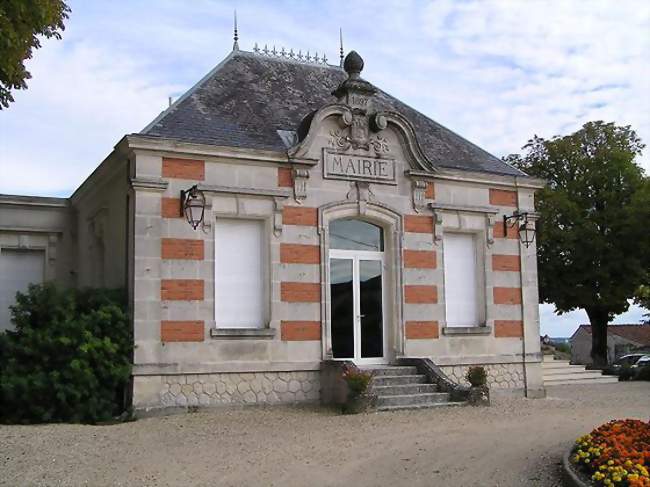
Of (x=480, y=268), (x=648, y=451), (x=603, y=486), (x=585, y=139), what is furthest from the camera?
(x=585, y=139)

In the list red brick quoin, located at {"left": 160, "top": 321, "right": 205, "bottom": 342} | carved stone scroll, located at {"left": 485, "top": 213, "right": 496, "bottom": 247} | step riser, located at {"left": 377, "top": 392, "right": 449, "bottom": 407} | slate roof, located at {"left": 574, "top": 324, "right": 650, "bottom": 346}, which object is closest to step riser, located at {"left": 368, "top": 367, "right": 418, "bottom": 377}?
step riser, located at {"left": 377, "top": 392, "right": 449, "bottom": 407}

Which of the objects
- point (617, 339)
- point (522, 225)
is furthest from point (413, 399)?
point (617, 339)

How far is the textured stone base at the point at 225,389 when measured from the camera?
11906mm

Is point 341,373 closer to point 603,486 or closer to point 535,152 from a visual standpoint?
point 603,486

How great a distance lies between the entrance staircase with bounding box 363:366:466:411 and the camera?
12.3 meters

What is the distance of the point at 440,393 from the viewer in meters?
12.8

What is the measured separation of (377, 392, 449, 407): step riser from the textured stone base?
140 cm

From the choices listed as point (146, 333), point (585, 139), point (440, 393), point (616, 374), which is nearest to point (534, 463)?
point (440, 393)

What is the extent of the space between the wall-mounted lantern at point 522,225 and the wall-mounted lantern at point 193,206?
627 centimetres

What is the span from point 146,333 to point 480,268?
6552 millimetres

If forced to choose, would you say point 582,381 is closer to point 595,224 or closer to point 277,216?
point 595,224

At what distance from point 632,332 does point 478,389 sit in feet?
143

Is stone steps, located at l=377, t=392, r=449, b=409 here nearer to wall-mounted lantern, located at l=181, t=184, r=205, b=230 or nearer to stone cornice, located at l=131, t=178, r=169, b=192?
wall-mounted lantern, located at l=181, t=184, r=205, b=230

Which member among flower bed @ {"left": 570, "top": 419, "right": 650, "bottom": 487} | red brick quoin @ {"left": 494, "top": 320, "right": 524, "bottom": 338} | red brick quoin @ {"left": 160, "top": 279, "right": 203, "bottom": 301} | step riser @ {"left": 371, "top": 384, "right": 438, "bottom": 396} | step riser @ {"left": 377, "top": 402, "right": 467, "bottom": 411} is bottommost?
step riser @ {"left": 377, "top": 402, "right": 467, "bottom": 411}
